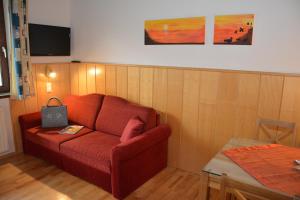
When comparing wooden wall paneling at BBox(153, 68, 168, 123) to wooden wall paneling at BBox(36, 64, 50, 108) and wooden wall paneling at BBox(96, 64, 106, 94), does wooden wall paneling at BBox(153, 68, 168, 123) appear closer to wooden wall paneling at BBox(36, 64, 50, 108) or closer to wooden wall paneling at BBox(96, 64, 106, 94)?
wooden wall paneling at BBox(96, 64, 106, 94)

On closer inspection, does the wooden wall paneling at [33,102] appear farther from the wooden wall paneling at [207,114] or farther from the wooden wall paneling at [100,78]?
the wooden wall paneling at [207,114]

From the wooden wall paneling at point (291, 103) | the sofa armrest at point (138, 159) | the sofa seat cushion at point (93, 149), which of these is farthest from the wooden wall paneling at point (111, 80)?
the wooden wall paneling at point (291, 103)

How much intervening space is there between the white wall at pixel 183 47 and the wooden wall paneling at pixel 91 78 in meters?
0.15

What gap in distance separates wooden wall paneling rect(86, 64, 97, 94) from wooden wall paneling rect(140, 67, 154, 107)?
92cm

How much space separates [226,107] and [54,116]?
7.70 feet

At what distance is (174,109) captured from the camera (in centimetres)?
306

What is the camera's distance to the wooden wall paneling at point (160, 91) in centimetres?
307

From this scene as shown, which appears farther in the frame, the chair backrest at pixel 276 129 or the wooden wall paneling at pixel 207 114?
the wooden wall paneling at pixel 207 114

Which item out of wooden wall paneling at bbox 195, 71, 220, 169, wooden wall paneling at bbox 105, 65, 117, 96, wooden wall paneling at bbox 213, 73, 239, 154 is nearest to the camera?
wooden wall paneling at bbox 213, 73, 239, 154

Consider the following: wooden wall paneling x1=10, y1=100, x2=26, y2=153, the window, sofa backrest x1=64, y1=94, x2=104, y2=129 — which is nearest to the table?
sofa backrest x1=64, y1=94, x2=104, y2=129

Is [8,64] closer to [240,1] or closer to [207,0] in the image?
[207,0]

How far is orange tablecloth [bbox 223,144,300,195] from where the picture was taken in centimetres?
151

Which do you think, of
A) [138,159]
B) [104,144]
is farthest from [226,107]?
[104,144]

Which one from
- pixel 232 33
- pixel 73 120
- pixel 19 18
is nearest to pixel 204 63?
pixel 232 33
